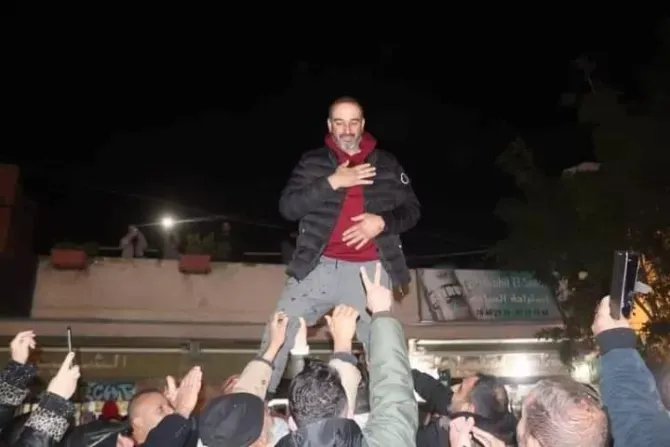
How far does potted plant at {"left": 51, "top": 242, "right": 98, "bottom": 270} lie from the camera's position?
520 inches

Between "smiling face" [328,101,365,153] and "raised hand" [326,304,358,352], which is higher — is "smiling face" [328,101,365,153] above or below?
above

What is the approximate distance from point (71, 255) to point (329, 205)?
9.73 meters

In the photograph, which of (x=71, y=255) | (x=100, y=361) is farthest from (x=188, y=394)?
(x=71, y=255)

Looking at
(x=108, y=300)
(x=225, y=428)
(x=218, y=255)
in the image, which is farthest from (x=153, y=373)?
(x=225, y=428)

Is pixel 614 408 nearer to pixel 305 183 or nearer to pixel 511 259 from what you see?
pixel 305 183

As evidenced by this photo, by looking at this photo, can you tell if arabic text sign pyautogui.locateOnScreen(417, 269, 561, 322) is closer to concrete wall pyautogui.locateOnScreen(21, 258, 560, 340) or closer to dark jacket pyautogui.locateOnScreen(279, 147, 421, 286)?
concrete wall pyautogui.locateOnScreen(21, 258, 560, 340)

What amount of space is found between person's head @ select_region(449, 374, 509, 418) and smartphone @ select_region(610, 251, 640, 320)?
104 cm

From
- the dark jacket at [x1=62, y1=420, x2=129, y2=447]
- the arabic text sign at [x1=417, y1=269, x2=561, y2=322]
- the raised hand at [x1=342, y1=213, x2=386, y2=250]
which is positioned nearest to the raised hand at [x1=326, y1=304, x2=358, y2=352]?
the raised hand at [x1=342, y1=213, x2=386, y2=250]

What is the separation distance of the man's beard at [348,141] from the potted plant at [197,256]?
379 inches

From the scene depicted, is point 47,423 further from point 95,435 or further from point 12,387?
point 95,435

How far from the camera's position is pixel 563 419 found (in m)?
2.58

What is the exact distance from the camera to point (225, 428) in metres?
3.08

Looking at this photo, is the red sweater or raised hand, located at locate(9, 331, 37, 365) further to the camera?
the red sweater

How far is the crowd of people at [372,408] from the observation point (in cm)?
268
